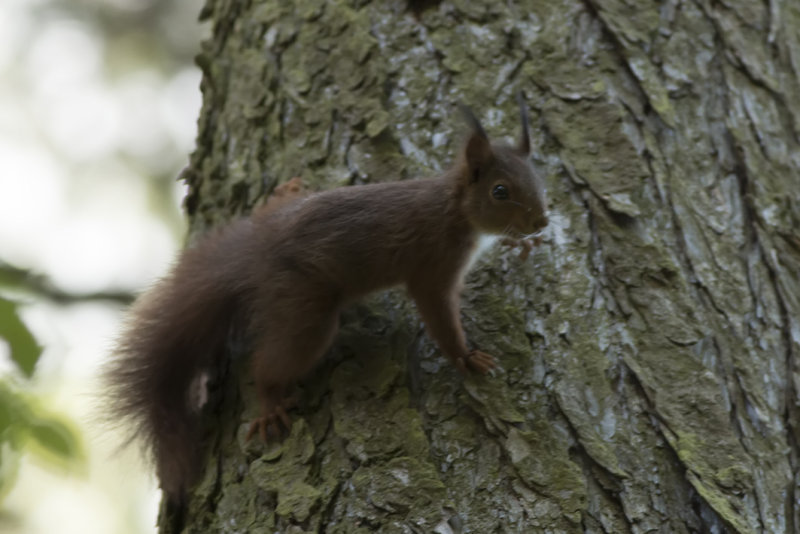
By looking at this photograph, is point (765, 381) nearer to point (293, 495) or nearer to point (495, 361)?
point (495, 361)

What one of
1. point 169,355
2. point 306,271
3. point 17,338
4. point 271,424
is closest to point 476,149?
point 306,271

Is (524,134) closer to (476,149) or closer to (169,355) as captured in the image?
(476,149)

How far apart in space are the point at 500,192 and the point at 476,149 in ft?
0.59

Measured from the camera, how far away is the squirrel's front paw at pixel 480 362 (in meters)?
2.55

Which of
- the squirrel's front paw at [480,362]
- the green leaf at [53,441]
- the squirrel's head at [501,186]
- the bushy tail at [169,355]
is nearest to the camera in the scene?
the green leaf at [53,441]

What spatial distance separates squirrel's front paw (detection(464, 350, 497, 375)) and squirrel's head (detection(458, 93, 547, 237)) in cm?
46

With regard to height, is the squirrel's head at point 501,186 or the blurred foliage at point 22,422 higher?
the blurred foliage at point 22,422

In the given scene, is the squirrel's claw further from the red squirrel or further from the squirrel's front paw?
the squirrel's front paw

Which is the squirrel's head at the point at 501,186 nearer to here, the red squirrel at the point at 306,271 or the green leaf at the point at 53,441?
the red squirrel at the point at 306,271

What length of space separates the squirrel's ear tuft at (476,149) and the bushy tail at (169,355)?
3.13 ft

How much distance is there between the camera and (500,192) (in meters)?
2.99

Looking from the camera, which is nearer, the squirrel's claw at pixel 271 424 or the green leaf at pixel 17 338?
the green leaf at pixel 17 338

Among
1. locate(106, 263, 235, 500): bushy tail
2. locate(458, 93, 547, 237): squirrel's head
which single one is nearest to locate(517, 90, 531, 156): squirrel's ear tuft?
locate(458, 93, 547, 237): squirrel's head

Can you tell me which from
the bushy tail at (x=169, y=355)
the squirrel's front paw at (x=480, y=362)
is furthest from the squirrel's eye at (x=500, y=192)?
the bushy tail at (x=169, y=355)
